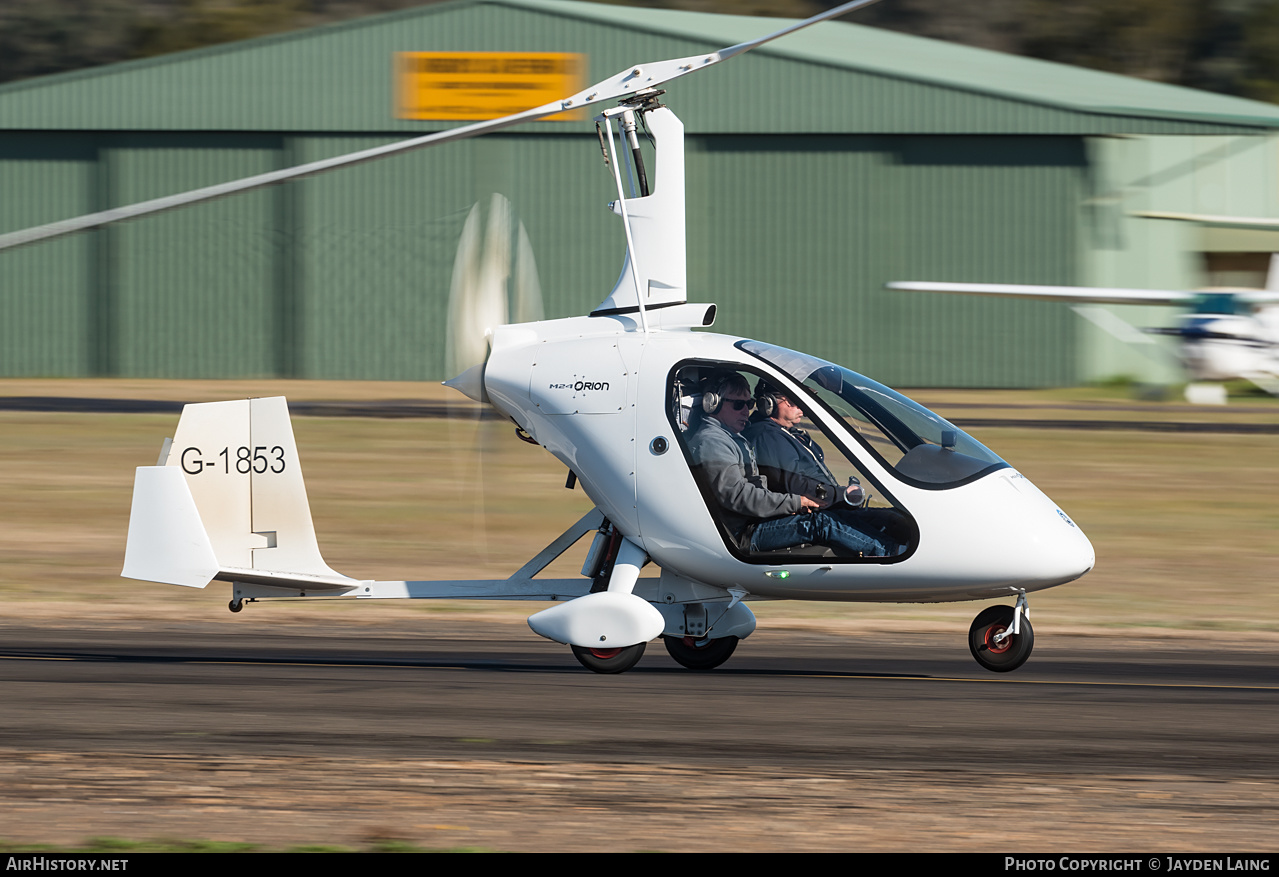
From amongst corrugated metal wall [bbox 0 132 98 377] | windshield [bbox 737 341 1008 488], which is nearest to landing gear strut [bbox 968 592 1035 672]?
windshield [bbox 737 341 1008 488]

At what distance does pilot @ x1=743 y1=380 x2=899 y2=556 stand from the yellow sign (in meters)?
20.8

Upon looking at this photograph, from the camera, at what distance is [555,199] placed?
100.0 ft

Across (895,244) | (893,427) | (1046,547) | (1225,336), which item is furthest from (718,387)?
(895,244)

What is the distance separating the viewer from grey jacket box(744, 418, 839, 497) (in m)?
8.92

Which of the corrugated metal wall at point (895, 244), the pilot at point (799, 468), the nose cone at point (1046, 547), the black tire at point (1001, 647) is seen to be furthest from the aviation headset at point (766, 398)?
the corrugated metal wall at point (895, 244)

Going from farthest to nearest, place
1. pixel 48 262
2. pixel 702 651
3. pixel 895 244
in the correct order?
1. pixel 48 262
2. pixel 895 244
3. pixel 702 651

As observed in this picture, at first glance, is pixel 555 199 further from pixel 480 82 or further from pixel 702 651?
pixel 702 651

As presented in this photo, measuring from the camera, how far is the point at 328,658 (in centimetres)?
1031

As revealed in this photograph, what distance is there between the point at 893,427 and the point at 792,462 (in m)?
0.59

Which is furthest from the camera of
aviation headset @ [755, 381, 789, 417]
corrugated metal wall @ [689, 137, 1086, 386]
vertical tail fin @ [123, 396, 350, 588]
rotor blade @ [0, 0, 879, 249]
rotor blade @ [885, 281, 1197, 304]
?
corrugated metal wall @ [689, 137, 1086, 386]

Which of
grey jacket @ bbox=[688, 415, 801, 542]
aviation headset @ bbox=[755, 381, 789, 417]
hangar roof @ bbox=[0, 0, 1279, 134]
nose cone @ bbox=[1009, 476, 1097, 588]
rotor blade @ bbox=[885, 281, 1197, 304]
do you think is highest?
hangar roof @ bbox=[0, 0, 1279, 134]

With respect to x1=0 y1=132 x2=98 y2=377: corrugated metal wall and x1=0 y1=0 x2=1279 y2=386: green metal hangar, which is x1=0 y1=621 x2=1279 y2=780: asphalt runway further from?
x1=0 y1=132 x2=98 y2=377: corrugated metal wall

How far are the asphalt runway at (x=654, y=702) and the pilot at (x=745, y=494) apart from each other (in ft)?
2.86
